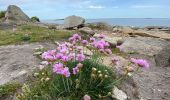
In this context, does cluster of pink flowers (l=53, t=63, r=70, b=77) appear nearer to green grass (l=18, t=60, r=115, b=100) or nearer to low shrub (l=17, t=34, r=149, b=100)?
low shrub (l=17, t=34, r=149, b=100)

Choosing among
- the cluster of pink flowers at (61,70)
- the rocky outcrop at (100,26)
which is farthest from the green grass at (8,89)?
the rocky outcrop at (100,26)

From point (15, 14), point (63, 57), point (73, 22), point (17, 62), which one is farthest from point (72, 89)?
point (15, 14)

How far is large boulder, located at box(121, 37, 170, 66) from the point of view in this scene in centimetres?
997

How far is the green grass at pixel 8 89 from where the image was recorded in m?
6.29

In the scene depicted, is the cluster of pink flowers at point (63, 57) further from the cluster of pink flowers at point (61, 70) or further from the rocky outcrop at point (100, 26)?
the rocky outcrop at point (100, 26)

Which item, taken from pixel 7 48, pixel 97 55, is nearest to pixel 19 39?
pixel 7 48

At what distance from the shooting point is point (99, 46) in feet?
17.3

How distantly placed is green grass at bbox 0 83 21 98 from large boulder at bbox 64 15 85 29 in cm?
939

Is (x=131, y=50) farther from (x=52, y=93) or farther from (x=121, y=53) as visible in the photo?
(x=52, y=93)

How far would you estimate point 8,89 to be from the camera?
6324mm

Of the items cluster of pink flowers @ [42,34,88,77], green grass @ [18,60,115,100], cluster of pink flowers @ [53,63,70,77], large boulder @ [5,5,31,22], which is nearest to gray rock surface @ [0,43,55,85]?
green grass @ [18,60,115,100]

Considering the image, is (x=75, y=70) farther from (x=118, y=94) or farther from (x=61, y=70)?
(x=118, y=94)

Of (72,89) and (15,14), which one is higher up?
(72,89)

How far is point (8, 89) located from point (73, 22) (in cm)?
977
